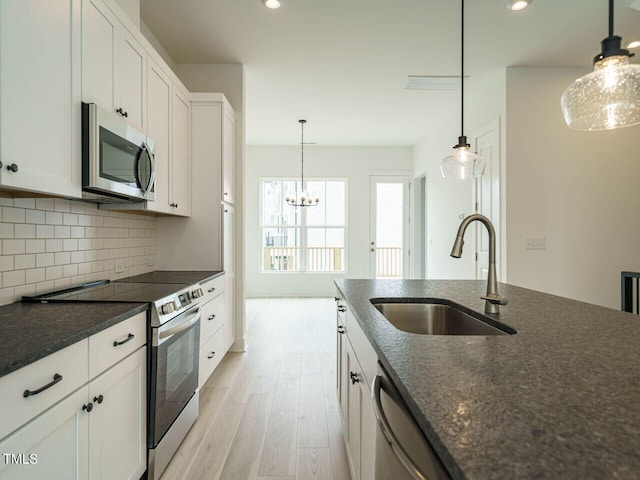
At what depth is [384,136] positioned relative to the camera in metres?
6.25

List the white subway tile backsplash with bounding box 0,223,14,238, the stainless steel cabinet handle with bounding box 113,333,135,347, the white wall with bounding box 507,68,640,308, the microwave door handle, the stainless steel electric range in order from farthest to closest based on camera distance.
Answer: the white wall with bounding box 507,68,640,308 < the microwave door handle < the stainless steel electric range < the white subway tile backsplash with bounding box 0,223,14,238 < the stainless steel cabinet handle with bounding box 113,333,135,347

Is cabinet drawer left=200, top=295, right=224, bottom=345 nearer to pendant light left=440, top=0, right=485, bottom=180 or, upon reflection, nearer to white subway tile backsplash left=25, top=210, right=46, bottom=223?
white subway tile backsplash left=25, top=210, right=46, bottom=223

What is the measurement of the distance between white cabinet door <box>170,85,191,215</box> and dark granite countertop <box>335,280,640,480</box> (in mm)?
2142

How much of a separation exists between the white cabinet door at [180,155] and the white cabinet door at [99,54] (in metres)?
0.88

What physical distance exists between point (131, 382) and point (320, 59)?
10.5ft

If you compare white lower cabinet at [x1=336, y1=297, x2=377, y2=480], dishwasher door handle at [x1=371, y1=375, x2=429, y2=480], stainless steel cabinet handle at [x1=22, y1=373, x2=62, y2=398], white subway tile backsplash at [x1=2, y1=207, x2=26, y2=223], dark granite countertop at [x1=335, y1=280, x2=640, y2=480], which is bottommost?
white lower cabinet at [x1=336, y1=297, x2=377, y2=480]

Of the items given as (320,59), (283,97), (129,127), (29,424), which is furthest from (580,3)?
(29,424)

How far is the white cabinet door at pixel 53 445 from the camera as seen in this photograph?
3.05ft

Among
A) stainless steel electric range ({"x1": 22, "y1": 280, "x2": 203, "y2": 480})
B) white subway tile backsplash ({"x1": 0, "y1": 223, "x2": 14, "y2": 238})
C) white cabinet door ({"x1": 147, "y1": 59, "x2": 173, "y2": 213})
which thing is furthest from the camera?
white cabinet door ({"x1": 147, "y1": 59, "x2": 173, "y2": 213})

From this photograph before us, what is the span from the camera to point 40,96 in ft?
4.57

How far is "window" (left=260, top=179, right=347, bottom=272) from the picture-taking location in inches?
277

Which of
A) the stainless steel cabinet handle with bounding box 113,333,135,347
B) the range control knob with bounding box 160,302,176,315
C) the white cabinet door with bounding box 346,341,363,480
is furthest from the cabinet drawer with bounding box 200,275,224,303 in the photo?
the white cabinet door with bounding box 346,341,363,480

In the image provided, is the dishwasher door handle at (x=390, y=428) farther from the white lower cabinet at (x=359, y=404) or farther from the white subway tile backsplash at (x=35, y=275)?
the white subway tile backsplash at (x=35, y=275)

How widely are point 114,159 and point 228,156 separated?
158 centimetres
